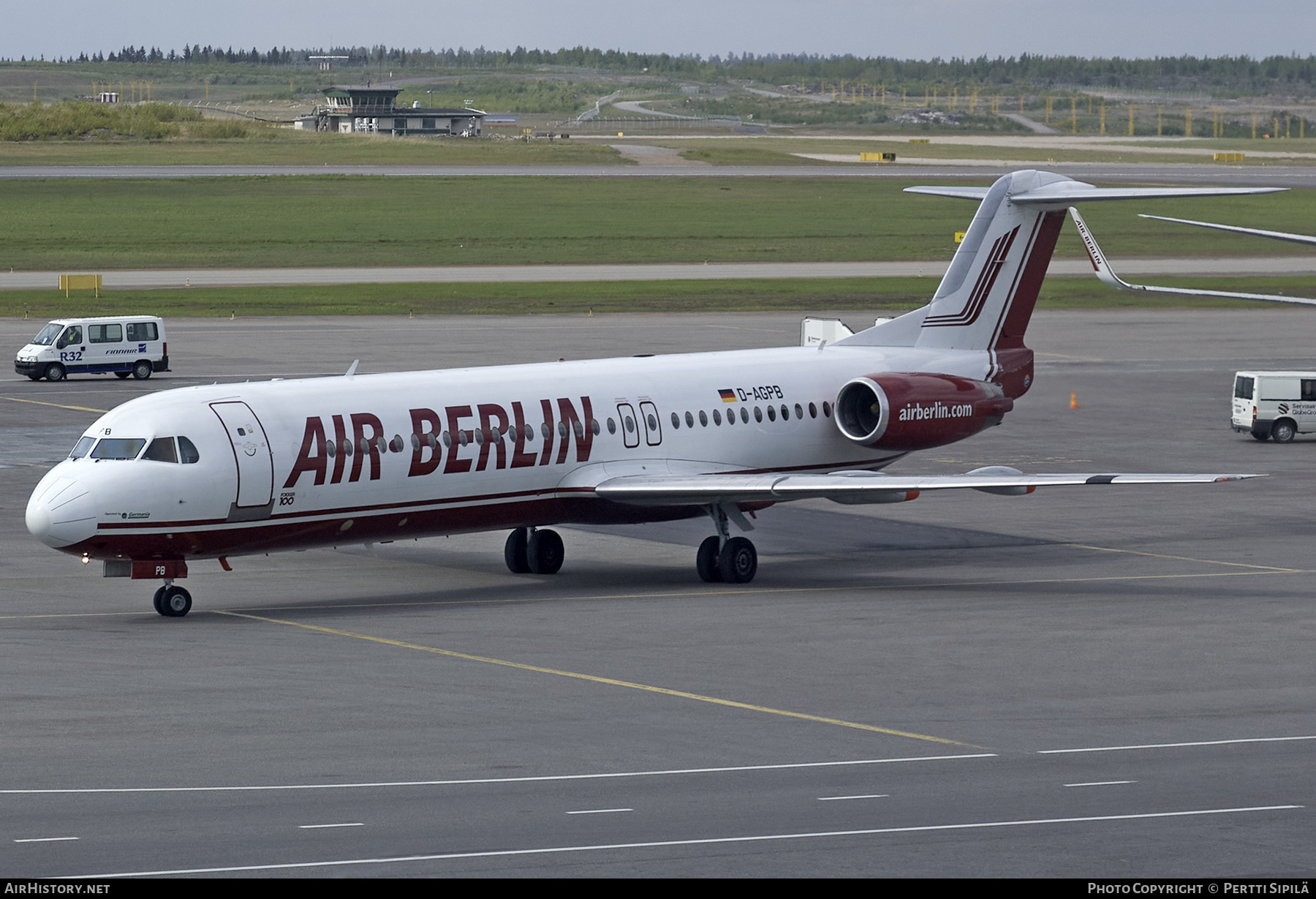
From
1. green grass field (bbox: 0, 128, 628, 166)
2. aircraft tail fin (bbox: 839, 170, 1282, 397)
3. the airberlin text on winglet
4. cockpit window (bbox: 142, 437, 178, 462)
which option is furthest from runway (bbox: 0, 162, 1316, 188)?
cockpit window (bbox: 142, 437, 178, 462)

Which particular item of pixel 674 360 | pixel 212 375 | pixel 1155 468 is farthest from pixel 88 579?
pixel 212 375

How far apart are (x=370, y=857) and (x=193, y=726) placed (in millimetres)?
6478

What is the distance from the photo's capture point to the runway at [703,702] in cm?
1750

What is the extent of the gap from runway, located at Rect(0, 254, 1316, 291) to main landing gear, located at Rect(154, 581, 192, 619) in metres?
70.8

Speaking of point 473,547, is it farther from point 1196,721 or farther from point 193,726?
point 1196,721

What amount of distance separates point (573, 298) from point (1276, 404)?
4606 centimetres

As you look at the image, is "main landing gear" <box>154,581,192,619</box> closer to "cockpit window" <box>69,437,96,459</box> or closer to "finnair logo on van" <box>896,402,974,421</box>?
"cockpit window" <box>69,437,96,459</box>

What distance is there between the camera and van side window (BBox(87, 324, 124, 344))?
68125 mm

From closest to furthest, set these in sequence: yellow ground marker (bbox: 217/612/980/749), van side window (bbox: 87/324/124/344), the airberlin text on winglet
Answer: yellow ground marker (bbox: 217/612/980/749), the airberlin text on winglet, van side window (bbox: 87/324/124/344)

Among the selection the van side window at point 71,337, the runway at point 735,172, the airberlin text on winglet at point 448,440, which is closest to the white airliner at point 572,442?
the airberlin text on winglet at point 448,440

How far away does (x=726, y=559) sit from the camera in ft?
113

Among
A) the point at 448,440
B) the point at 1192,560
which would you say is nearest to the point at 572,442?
the point at 448,440

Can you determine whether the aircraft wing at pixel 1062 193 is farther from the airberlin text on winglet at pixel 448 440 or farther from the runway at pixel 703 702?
the airberlin text on winglet at pixel 448 440

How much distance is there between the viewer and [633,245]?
4756 inches
